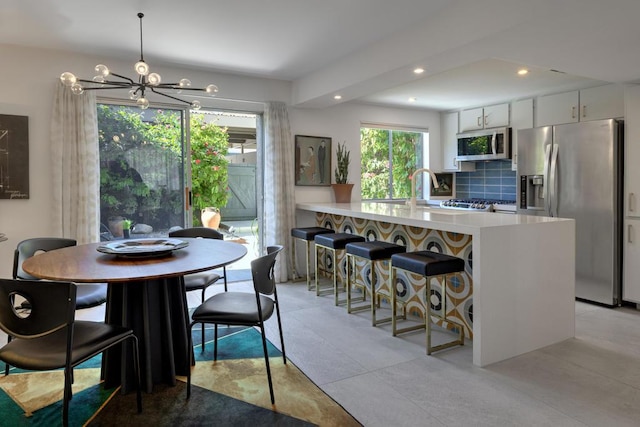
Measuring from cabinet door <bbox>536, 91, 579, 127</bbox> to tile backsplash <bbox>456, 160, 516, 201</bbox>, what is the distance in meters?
0.95

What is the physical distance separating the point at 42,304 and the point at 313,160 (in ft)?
12.7

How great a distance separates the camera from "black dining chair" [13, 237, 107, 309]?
259 cm

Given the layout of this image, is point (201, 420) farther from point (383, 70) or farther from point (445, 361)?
→ point (383, 70)

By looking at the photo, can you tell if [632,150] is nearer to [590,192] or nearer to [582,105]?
[590,192]

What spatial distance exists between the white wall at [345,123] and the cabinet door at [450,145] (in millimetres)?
318

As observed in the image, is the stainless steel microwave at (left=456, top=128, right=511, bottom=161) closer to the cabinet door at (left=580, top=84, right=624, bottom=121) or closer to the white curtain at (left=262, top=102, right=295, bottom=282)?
the cabinet door at (left=580, top=84, right=624, bottom=121)

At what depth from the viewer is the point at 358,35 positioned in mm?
3514

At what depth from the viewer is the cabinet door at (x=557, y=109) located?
470 cm

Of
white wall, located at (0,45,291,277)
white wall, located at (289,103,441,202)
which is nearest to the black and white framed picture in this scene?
white wall, located at (0,45,291,277)

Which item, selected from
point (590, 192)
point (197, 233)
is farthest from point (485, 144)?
point (197, 233)

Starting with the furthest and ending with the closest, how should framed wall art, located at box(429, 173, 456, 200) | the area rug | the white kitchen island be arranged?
framed wall art, located at box(429, 173, 456, 200) < the white kitchen island < the area rug

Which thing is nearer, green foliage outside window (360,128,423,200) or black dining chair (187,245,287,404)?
black dining chair (187,245,287,404)

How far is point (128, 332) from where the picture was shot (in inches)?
82.6

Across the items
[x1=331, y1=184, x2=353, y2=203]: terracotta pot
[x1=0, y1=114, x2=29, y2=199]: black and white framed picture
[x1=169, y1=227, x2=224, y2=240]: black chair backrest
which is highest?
[x1=0, y1=114, x2=29, y2=199]: black and white framed picture
